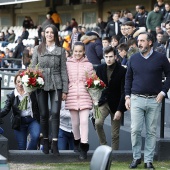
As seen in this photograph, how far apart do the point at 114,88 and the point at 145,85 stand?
1210 mm

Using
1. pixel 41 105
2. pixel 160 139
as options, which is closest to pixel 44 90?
pixel 41 105

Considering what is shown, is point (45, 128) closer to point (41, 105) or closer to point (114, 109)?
point (41, 105)

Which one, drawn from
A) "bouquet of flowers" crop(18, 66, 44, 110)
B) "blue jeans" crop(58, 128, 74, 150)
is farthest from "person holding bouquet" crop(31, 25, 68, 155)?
"blue jeans" crop(58, 128, 74, 150)

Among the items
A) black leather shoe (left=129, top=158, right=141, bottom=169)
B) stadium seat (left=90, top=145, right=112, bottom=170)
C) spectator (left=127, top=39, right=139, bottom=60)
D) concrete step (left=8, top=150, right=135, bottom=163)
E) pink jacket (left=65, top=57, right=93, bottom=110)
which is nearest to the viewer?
stadium seat (left=90, top=145, right=112, bottom=170)

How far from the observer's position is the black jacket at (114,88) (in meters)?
11.2

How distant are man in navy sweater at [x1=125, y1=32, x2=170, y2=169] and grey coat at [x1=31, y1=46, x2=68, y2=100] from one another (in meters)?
0.95

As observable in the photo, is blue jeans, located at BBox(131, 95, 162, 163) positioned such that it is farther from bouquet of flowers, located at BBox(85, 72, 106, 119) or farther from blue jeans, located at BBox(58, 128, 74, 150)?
blue jeans, located at BBox(58, 128, 74, 150)

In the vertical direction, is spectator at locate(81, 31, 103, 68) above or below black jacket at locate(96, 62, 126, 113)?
above

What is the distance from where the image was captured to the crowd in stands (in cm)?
1451

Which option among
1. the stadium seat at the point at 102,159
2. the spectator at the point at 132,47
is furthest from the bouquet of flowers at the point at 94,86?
the stadium seat at the point at 102,159

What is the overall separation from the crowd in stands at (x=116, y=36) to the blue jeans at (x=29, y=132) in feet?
4.29

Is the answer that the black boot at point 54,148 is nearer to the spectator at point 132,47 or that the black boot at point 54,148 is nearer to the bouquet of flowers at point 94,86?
the bouquet of flowers at point 94,86

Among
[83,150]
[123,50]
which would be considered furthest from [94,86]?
[123,50]

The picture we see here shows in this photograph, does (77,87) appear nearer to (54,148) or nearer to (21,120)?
(54,148)
